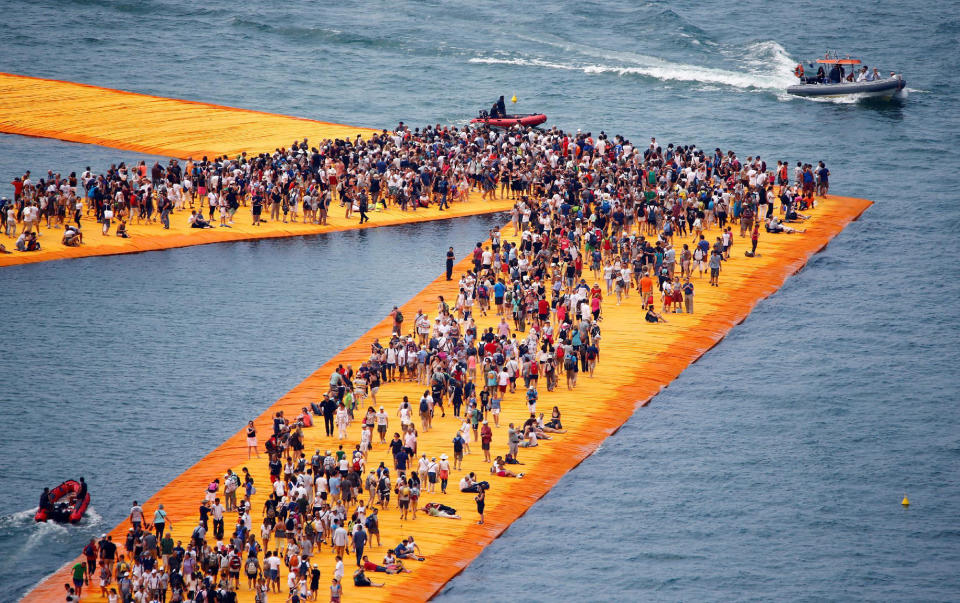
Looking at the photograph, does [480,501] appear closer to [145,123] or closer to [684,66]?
[145,123]

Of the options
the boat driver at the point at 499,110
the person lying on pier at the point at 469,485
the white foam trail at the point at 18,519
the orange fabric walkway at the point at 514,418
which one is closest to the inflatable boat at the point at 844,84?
the boat driver at the point at 499,110

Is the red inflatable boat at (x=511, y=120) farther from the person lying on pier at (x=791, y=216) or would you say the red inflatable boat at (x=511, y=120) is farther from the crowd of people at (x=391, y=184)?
the person lying on pier at (x=791, y=216)

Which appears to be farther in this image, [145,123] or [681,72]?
[681,72]

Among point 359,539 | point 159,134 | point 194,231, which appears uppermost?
point 159,134

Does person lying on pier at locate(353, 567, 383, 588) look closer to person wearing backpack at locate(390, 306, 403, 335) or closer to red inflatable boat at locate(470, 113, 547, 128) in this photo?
person wearing backpack at locate(390, 306, 403, 335)

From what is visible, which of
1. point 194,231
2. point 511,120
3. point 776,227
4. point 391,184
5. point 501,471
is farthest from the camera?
point 511,120

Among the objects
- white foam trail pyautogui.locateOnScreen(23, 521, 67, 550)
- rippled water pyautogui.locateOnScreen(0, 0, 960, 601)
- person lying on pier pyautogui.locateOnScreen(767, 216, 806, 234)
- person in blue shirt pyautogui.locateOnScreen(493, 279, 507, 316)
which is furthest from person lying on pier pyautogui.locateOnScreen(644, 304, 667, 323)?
white foam trail pyautogui.locateOnScreen(23, 521, 67, 550)

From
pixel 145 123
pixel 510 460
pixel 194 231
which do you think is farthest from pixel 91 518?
pixel 145 123
